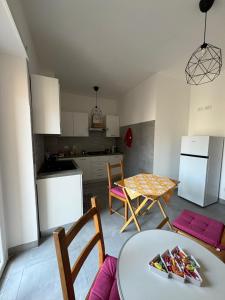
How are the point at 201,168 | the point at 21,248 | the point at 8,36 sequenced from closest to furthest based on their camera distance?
the point at 8,36
the point at 21,248
the point at 201,168

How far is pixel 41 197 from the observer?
1886 millimetres

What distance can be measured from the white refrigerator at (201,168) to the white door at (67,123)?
3.00 metres

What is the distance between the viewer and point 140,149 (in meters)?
3.74

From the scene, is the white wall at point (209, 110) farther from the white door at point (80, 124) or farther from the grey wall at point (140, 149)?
the white door at point (80, 124)

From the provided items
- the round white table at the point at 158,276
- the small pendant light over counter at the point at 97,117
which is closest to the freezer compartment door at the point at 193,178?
the round white table at the point at 158,276

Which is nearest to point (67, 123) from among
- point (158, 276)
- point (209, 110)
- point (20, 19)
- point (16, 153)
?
point (16, 153)

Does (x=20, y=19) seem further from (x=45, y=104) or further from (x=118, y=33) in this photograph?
(x=118, y=33)

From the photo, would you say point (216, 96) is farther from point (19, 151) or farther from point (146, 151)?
point (19, 151)

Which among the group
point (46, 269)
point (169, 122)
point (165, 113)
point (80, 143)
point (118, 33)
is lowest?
point (46, 269)

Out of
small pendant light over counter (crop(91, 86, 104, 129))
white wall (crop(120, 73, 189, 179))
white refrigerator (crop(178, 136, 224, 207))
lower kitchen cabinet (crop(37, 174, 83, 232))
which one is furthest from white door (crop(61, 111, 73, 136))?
white refrigerator (crop(178, 136, 224, 207))

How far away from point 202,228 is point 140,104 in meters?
3.00

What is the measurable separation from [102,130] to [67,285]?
417cm

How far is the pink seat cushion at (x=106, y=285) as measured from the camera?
2.74 feet

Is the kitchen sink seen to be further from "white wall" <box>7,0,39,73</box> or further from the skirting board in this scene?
"white wall" <box>7,0,39,73</box>
